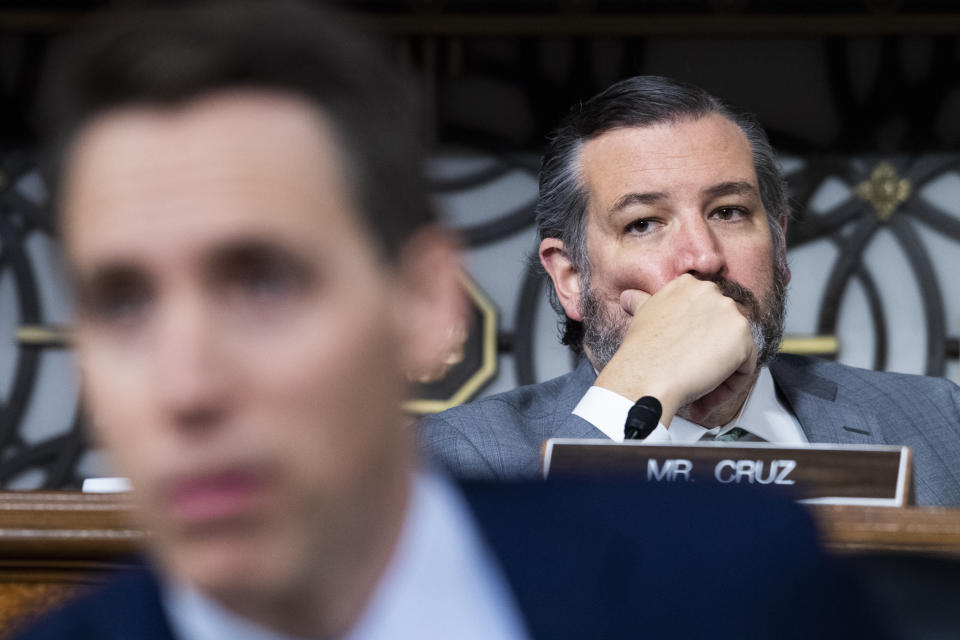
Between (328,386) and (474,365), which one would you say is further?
(474,365)

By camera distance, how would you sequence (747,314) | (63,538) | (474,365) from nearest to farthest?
(63,538)
(747,314)
(474,365)

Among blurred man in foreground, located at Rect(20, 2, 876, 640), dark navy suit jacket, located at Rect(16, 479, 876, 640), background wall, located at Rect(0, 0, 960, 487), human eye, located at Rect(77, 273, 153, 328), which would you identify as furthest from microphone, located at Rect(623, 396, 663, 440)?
background wall, located at Rect(0, 0, 960, 487)

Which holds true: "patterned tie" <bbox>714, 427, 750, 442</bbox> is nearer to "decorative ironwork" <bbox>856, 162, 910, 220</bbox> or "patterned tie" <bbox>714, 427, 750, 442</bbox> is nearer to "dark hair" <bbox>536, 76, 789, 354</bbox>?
"dark hair" <bbox>536, 76, 789, 354</bbox>

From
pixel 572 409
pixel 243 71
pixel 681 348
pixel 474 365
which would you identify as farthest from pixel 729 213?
pixel 474 365

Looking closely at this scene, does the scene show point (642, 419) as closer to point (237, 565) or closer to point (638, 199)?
point (638, 199)

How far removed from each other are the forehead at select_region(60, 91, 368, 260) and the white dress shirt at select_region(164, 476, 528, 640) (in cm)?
13

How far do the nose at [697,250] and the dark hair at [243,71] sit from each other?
1.24m

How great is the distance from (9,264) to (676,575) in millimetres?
2957

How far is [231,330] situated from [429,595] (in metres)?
0.15

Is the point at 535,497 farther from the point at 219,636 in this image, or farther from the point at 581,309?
the point at 581,309

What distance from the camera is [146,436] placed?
0.38 metres

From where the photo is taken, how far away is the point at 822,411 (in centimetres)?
175

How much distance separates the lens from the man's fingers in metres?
1.67

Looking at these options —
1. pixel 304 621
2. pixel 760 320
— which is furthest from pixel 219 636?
pixel 760 320
